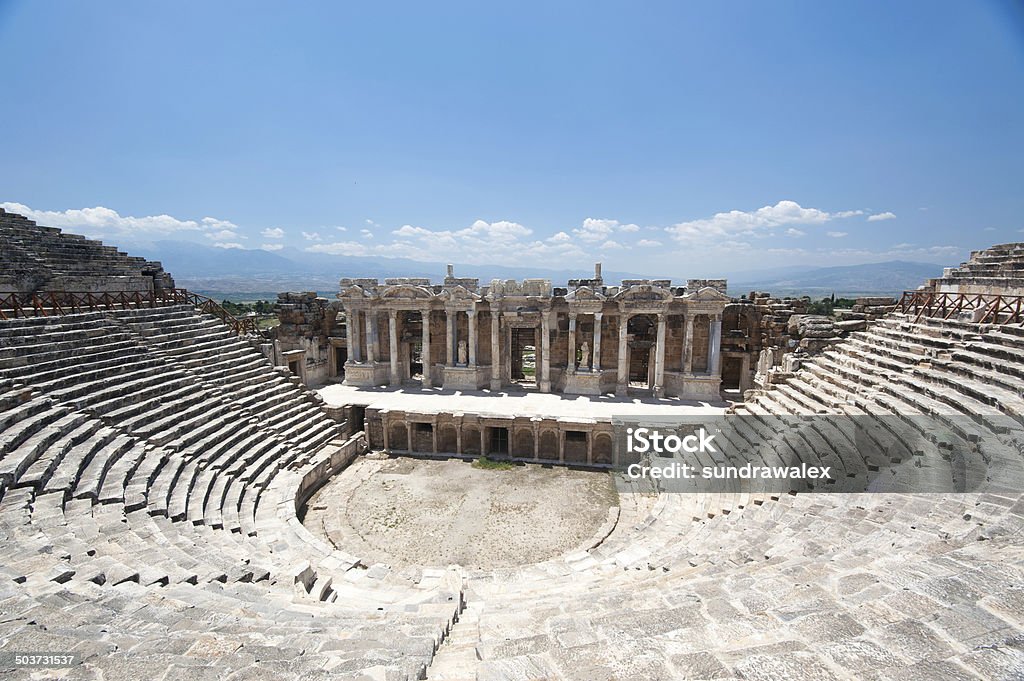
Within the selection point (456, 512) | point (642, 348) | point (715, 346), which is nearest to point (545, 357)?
point (642, 348)

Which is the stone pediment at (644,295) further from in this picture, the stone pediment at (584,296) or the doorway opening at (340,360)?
the doorway opening at (340,360)

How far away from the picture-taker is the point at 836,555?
663cm

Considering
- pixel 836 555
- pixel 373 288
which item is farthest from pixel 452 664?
pixel 373 288

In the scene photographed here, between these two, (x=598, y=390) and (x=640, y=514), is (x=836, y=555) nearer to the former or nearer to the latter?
(x=640, y=514)

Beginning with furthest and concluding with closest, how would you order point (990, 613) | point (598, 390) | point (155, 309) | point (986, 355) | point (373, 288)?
point (373, 288), point (598, 390), point (155, 309), point (986, 355), point (990, 613)

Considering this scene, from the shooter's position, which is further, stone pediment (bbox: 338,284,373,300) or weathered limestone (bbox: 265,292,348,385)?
weathered limestone (bbox: 265,292,348,385)

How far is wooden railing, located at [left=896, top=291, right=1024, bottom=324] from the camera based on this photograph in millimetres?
11961

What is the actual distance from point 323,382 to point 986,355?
2546cm

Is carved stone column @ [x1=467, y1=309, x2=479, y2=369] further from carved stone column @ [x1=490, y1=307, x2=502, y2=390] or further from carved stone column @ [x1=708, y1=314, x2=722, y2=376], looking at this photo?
carved stone column @ [x1=708, y1=314, x2=722, y2=376]

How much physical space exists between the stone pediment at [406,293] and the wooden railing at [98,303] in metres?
6.03

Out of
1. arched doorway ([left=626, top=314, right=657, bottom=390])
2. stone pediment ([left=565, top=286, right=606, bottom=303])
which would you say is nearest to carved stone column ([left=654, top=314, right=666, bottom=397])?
arched doorway ([left=626, top=314, right=657, bottom=390])

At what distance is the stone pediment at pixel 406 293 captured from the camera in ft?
74.9

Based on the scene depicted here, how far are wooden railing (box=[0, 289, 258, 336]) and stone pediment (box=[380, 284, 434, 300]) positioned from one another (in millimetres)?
6028

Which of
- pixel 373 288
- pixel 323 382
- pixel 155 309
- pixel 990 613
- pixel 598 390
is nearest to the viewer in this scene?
pixel 990 613
